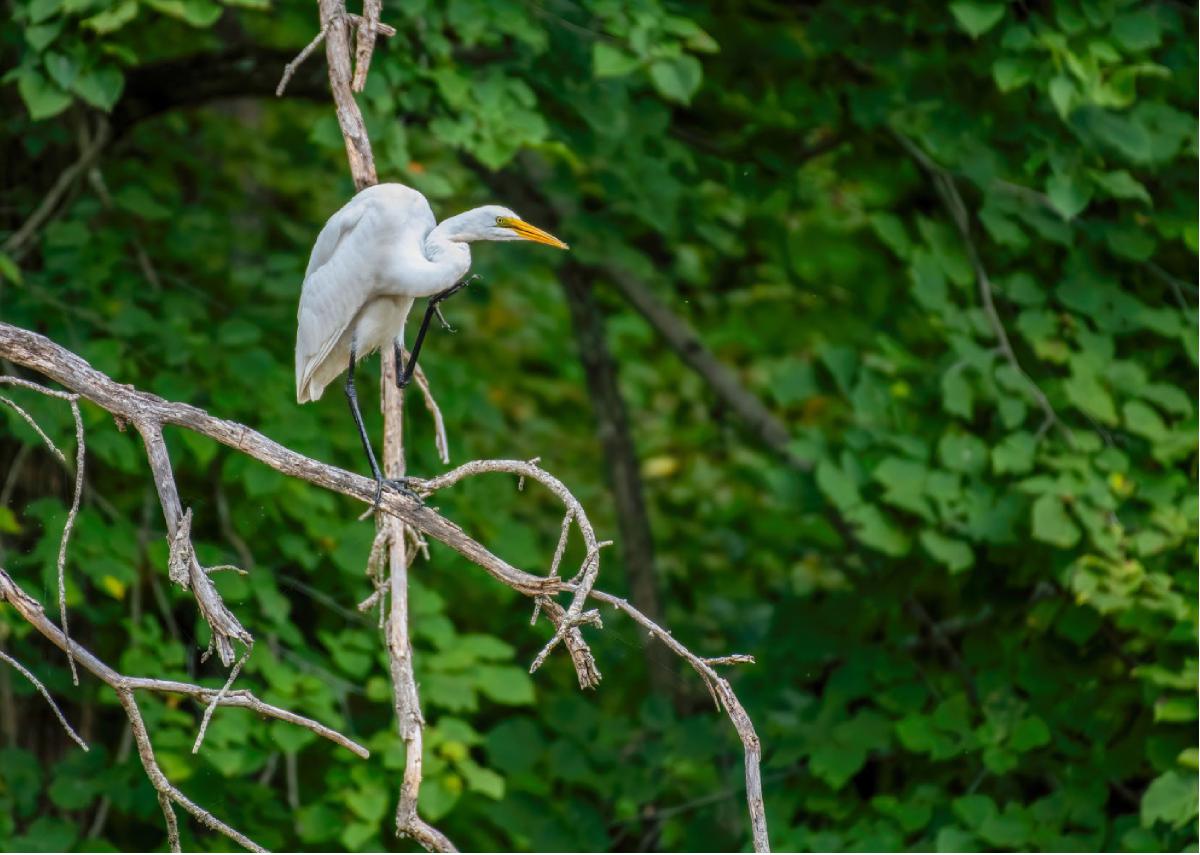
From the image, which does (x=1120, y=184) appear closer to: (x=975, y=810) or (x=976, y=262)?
(x=976, y=262)

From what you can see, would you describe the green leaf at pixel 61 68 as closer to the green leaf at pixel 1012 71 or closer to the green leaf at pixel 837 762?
the green leaf at pixel 1012 71

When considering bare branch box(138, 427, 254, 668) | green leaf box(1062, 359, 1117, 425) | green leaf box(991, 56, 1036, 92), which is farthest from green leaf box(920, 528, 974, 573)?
bare branch box(138, 427, 254, 668)

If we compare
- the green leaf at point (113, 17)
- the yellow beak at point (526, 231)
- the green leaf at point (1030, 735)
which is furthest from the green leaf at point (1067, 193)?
the green leaf at point (113, 17)

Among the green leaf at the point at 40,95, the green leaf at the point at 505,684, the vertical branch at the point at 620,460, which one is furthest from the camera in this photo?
the vertical branch at the point at 620,460

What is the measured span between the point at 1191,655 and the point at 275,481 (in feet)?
7.99

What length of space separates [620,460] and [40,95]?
2.53 meters

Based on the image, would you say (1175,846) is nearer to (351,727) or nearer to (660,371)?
(351,727)

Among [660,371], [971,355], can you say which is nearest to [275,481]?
[971,355]

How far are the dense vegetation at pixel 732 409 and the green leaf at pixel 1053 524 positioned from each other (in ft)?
0.05

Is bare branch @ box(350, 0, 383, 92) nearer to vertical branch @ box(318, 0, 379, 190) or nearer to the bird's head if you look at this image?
vertical branch @ box(318, 0, 379, 190)

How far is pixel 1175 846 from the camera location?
4160mm

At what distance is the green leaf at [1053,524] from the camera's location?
393 centimetres

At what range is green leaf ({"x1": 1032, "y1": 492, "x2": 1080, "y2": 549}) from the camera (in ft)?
12.9

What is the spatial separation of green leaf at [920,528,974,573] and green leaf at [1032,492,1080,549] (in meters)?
0.19
